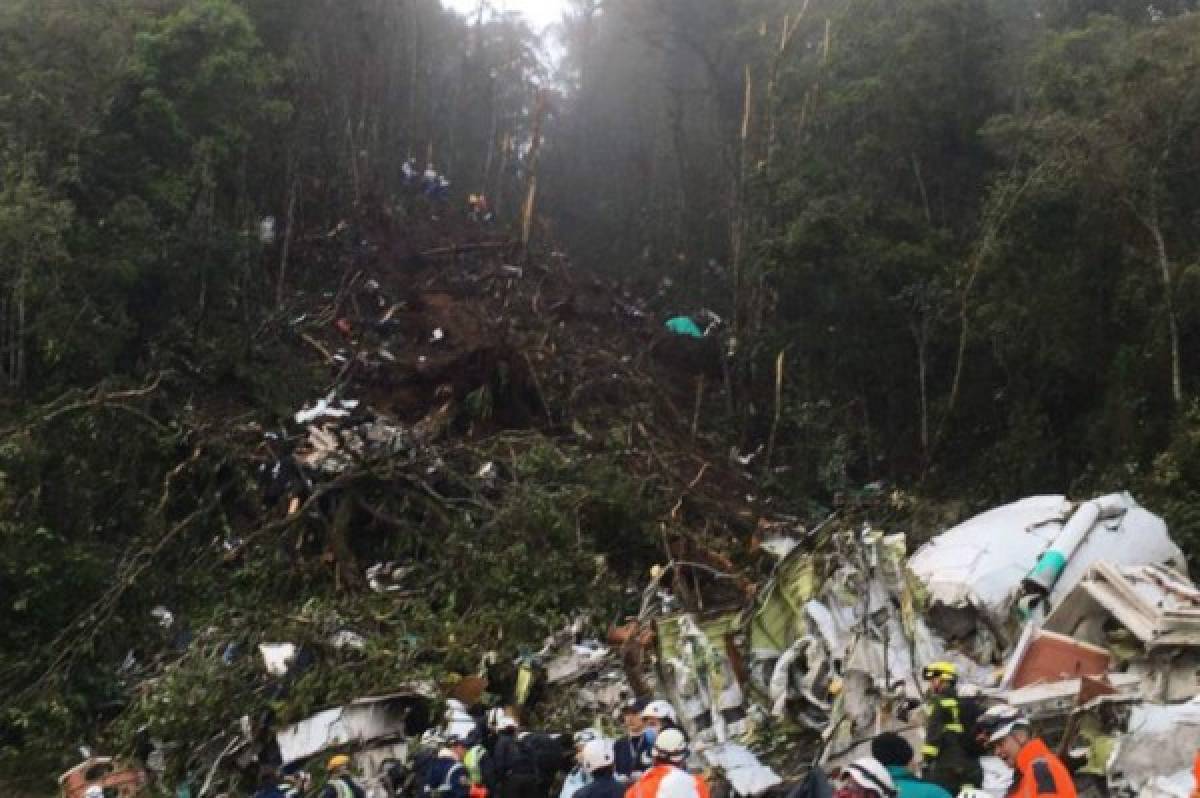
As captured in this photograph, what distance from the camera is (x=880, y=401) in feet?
48.4

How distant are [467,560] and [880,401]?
819 cm

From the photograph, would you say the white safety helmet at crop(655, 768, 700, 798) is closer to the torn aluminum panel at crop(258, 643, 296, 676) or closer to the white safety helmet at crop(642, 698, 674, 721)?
the white safety helmet at crop(642, 698, 674, 721)

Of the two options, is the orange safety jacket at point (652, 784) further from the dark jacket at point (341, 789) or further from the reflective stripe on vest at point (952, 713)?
the dark jacket at point (341, 789)

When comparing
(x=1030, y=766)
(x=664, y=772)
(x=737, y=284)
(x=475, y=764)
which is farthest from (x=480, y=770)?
(x=737, y=284)

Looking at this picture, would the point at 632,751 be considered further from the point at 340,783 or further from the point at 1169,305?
the point at 1169,305

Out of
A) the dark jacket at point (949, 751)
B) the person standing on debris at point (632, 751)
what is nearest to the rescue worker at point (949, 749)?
the dark jacket at point (949, 751)

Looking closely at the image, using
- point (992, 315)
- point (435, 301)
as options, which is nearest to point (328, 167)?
point (435, 301)

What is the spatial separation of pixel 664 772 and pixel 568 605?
4.73 meters

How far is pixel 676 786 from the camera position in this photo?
3.15 m

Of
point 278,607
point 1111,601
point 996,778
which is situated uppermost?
point 1111,601

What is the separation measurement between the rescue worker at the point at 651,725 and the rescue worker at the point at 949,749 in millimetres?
1055

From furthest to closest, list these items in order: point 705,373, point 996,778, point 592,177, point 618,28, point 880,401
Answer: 1. point 618,28
2. point 592,177
3. point 705,373
4. point 880,401
5. point 996,778

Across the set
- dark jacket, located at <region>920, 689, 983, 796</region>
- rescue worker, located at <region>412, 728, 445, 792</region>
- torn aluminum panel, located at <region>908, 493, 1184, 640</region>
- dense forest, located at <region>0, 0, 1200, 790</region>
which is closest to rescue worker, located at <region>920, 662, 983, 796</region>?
dark jacket, located at <region>920, 689, 983, 796</region>

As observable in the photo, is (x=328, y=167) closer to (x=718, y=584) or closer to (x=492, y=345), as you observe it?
(x=492, y=345)
